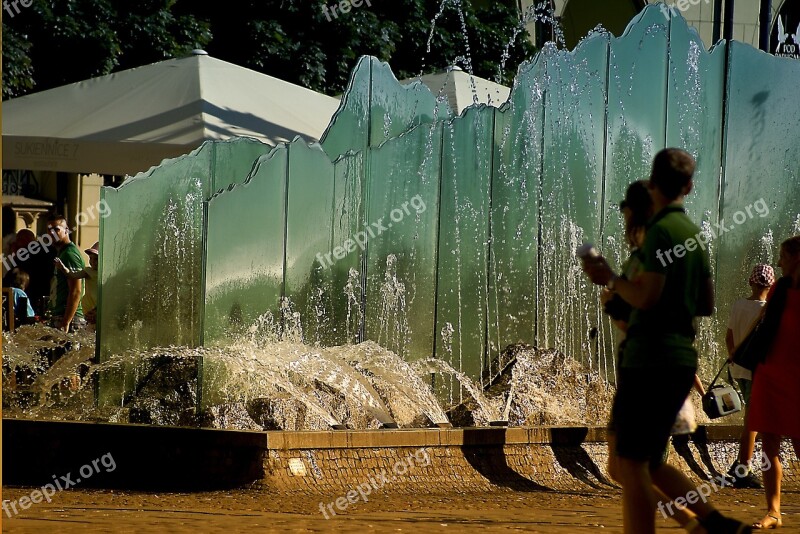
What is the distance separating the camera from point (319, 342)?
984 cm

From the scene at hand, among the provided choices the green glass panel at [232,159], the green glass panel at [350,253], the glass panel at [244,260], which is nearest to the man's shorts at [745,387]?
the green glass panel at [350,253]

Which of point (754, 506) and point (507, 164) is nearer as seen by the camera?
point (754, 506)

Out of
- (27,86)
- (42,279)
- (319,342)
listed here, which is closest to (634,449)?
(319,342)

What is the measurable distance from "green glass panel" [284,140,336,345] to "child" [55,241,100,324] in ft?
8.33

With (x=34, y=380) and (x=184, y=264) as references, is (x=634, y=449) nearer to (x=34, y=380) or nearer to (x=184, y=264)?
(x=184, y=264)

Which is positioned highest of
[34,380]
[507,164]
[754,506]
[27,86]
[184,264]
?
[27,86]

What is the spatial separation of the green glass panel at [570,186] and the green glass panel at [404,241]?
0.94 meters

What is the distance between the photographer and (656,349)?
16.1 ft

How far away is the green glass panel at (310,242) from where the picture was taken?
9711mm

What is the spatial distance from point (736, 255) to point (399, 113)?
114 inches

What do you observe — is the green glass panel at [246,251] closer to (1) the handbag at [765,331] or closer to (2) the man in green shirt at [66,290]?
(2) the man in green shirt at [66,290]

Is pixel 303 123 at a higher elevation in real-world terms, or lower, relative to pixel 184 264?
higher

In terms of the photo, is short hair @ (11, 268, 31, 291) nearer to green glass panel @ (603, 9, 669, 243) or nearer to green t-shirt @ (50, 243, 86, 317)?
green t-shirt @ (50, 243, 86, 317)

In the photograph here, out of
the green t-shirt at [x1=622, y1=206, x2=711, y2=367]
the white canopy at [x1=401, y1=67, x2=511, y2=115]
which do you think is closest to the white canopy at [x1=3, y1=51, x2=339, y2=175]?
the white canopy at [x1=401, y1=67, x2=511, y2=115]
